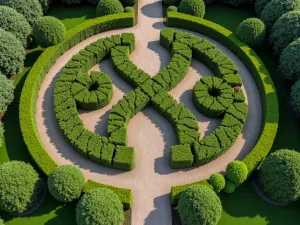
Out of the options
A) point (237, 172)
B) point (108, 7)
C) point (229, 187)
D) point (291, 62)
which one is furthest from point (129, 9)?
point (229, 187)

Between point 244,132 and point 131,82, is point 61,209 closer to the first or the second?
point 131,82

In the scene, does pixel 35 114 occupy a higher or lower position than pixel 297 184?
lower

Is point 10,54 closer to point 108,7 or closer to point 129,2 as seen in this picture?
point 108,7

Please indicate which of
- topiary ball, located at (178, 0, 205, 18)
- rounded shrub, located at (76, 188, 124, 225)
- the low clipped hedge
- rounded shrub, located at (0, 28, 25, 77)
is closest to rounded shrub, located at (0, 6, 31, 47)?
rounded shrub, located at (0, 28, 25, 77)

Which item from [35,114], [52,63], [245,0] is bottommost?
[35,114]

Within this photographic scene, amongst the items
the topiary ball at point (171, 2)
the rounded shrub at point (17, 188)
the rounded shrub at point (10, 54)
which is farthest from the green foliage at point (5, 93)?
the topiary ball at point (171, 2)

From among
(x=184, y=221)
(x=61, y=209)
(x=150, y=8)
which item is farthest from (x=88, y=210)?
(x=150, y=8)

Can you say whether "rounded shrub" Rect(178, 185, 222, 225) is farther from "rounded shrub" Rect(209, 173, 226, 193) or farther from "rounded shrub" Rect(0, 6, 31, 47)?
"rounded shrub" Rect(0, 6, 31, 47)
